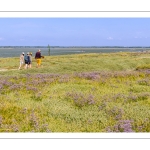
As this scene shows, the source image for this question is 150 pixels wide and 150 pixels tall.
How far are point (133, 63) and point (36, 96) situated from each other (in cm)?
3349

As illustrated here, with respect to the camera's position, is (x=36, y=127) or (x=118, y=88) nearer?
(x=36, y=127)

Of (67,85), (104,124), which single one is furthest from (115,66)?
(104,124)

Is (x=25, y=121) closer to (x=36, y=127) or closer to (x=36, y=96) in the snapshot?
(x=36, y=127)

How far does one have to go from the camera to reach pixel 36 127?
809cm

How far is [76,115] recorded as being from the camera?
9.12 metres
